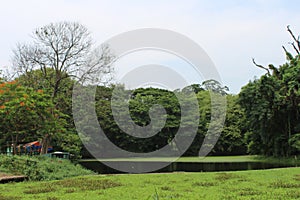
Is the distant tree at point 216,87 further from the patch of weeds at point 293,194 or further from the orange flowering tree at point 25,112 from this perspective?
the patch of weeds at point 293,194

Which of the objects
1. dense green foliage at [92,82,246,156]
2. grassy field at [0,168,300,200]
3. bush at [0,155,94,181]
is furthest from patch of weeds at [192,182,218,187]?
dense green foliage at [92,82,246,156]

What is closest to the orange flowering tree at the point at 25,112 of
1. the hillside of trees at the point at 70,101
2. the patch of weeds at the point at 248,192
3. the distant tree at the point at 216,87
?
the hillside of trees at the point at 70,101

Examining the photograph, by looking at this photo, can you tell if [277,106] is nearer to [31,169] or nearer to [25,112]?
[25,112]

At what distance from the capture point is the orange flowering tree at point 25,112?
53.7 ft

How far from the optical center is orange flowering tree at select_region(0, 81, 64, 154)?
16375mm

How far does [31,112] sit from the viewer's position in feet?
54.9

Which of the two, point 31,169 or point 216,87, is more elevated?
point 216,87

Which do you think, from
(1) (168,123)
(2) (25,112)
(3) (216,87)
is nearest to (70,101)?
(2) (25,112)

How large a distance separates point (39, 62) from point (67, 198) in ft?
49.8

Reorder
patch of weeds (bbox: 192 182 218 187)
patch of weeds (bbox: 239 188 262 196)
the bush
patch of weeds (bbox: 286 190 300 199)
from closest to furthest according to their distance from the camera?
patch of weeds (bbox: 286 190 300 199) → patch of weeds (bbox: 239 188 262 196) → patch of weeds (bbox: 192 182 218 187) → the bush

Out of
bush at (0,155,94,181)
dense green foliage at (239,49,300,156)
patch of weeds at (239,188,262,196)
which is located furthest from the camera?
dense green foliage at (239,49,300,156)

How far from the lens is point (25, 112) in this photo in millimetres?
16812

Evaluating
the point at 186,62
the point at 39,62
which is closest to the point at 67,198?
the point at 186,62

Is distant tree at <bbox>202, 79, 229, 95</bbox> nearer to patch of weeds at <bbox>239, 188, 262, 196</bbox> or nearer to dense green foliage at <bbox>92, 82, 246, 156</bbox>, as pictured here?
dense green foliage at <bbox>92, 82, 246, 156</bbox>
